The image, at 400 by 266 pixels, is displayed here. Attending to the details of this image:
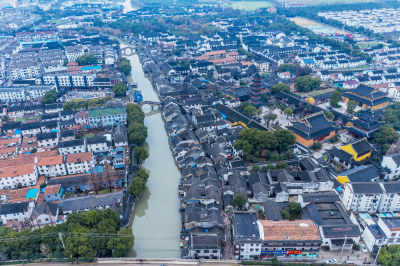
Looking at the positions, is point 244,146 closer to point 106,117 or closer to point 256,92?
point 256,92

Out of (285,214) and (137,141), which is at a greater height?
(137,141)

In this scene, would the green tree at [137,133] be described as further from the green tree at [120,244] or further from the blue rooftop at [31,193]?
the green tree at [120,244]

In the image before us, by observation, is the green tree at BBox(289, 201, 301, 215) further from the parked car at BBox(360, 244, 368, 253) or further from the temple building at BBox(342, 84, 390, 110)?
the temple building at BBox(342, 84, 390, 110)

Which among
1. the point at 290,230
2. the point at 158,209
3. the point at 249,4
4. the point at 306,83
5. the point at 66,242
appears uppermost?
the point at 249,4

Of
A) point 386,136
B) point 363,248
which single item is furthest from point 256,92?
point 363,248

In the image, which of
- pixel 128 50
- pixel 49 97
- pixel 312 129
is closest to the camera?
pixel 312 129

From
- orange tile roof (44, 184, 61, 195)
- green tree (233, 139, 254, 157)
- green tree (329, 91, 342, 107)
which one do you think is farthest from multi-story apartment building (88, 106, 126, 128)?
green tree (329, 91, 342, 107)

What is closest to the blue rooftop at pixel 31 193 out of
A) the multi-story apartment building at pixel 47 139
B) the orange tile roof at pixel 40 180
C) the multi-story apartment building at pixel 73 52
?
the orange tile roof at pixel 40 180
